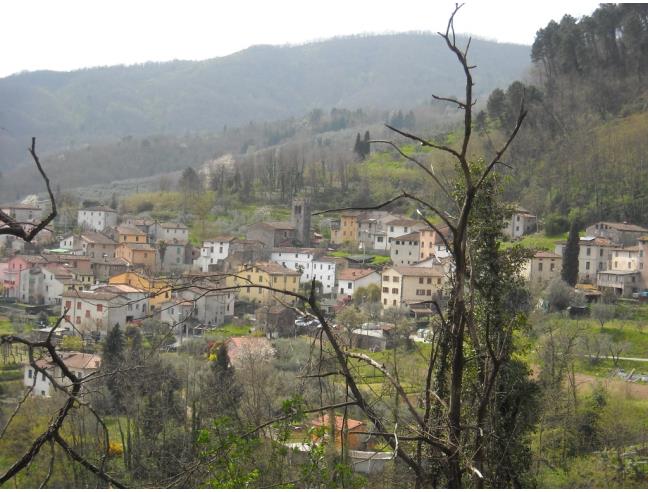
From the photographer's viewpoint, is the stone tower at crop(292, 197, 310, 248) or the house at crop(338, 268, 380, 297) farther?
the stone tower at crop(292, 197, 310, 248)

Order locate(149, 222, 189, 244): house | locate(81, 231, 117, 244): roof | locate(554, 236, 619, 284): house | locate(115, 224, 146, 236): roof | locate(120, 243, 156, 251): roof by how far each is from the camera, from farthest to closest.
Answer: locate(149, 222, 189, 244): house
locate(115, 224, 146, 236): roof
locate(81, 231, 117, 244): roof
locate(120, 243, 156, 251): roof
locate(554, 236, 619, 284): house

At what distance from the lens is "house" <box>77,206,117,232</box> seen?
52.0m

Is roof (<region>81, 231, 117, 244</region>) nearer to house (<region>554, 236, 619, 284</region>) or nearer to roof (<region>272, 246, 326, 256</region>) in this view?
roof (<region>272, 246, 326, 256</region>)

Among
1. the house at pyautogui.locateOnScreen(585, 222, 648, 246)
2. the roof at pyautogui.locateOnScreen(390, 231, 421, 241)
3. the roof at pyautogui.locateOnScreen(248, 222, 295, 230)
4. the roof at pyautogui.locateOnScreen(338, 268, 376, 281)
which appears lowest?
the roof at pyautogui.locateOnScreen(338, 268, 376, 281)

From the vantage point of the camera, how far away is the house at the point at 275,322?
31281 millimetres

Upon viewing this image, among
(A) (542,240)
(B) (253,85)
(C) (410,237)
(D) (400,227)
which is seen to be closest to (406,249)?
(C) (410,237)

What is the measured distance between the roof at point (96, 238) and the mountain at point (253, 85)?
75.5m

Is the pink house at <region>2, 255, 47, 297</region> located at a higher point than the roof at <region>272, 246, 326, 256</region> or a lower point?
lower

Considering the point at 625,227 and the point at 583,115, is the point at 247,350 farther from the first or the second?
the point at 583,115

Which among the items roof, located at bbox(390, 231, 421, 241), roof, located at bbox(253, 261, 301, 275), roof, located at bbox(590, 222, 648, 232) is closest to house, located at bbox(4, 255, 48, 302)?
roof, located at bbox(253, 261, 301, 275)

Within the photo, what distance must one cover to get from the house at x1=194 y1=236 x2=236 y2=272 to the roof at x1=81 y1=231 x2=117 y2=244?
5125mm

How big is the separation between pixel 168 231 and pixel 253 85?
13271 cm

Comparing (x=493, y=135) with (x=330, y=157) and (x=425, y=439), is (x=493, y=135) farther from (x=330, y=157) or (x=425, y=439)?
(x=425, y=439)

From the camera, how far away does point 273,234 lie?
44.8 meters
